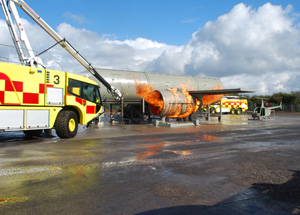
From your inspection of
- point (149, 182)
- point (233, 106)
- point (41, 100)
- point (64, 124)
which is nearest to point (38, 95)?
point (41, 100)

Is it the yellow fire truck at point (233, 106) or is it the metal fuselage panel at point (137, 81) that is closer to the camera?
the metal fuselage panel at point (137, 81)

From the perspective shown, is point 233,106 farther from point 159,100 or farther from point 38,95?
point 38,95

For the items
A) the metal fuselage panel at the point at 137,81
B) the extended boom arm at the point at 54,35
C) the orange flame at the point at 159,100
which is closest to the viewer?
the extended boom arm at the point at 54,35

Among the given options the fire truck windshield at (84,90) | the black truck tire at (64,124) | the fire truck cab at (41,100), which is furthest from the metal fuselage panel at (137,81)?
the black truck tire at (64,124)

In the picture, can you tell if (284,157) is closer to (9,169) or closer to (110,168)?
(110,168)

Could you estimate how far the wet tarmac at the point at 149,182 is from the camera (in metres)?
3.88

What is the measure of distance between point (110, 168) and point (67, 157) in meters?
1.98

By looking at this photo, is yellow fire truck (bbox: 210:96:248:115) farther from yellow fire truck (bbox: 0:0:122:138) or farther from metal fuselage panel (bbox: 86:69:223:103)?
yellow fire truck (bbox: 0:0:122:138)

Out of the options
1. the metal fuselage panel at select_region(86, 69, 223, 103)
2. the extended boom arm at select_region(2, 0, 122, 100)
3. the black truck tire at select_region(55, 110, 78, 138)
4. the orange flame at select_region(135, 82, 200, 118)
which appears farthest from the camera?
the metal fuselage panel at select_region(86, 69, 223, 103)

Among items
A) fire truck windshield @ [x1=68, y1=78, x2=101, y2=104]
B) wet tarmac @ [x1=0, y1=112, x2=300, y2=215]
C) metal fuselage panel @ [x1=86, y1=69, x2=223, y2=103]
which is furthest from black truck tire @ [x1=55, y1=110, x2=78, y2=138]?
metal fuselage panel @ [x1=86, y1=69, x2=223, y2=103]

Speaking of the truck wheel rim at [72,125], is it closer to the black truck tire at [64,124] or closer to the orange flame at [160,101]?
the black truck tire at [64,124]

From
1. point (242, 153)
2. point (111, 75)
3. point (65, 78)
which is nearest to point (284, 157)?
point (242, 153)

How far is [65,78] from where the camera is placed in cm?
1129

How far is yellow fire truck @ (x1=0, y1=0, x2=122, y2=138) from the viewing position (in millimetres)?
9328
